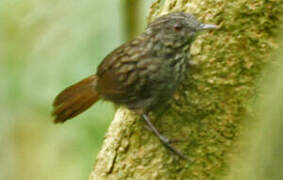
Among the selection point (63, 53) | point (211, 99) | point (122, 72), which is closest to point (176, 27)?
point (122, 72)

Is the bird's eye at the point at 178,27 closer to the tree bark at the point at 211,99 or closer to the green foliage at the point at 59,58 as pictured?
the tree bark at the point at 211,99

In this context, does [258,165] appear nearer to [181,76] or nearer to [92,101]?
[181,76]

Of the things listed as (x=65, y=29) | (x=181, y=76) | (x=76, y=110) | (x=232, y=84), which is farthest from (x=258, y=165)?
(x=65, y=29)

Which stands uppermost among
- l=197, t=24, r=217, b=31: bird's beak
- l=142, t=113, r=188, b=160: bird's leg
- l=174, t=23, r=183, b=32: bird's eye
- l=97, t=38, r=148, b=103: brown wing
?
l=197, t=24, r=217, b=31: bird's beak

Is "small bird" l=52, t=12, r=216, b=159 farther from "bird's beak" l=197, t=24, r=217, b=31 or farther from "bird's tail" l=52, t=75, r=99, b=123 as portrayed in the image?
"bird's tail" l=52, t=75, r=99, b=123

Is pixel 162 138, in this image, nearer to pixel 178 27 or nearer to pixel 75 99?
pixel 178 27

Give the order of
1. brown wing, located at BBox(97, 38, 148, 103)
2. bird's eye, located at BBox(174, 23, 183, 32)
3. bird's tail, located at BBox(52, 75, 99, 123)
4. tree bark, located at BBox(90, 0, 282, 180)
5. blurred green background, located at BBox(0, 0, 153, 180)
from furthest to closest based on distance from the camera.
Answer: blurred green background, located at BBox(0, 0, 153, 180), bird's tail, located at BBox(52, 75, 99, 123), brown wing, located at BBox(97, 38, 148, 103), bird's eye, located at BBox(174, 23, 183, 32), tree bark, located at BBox(90, 0, 282, 180)

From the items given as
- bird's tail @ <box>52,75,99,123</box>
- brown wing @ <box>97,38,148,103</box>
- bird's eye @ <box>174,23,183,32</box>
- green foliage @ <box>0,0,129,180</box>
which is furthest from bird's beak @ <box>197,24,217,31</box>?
green foliage @ <box>0,0,129,180</box>
